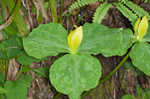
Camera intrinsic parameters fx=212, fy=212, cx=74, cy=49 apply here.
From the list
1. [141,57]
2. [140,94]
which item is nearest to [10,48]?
[141,57]

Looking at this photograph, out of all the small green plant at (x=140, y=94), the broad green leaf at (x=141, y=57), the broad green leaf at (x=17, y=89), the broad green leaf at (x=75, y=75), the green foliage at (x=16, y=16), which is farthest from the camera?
the small green plant at (x=140, y=94)

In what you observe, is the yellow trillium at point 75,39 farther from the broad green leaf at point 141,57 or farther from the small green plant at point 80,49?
the broad green leaf at point 141,57

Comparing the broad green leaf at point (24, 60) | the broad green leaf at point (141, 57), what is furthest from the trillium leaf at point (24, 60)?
the broad green leaf at point (141, 57)

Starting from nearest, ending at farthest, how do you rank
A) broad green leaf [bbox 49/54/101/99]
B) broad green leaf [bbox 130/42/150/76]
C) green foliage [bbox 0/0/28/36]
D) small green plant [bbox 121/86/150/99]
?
broad green leaf [bbox 49/54/101/99]
broad green leaf [bbox 130/42/150/76]
green foliage [bbox 0/0/28/36]
small green plant [bbox 121/86/150/99]

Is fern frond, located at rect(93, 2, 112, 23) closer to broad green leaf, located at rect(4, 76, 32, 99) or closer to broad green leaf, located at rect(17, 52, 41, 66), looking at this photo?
broad green leaf, located at rect(17, 52, 41, 66)

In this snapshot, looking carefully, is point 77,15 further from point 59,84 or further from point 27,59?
point 59,84

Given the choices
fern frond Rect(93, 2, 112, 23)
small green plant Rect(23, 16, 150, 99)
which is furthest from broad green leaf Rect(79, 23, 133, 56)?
fern frond Rect(93, 2, 112, 23)
